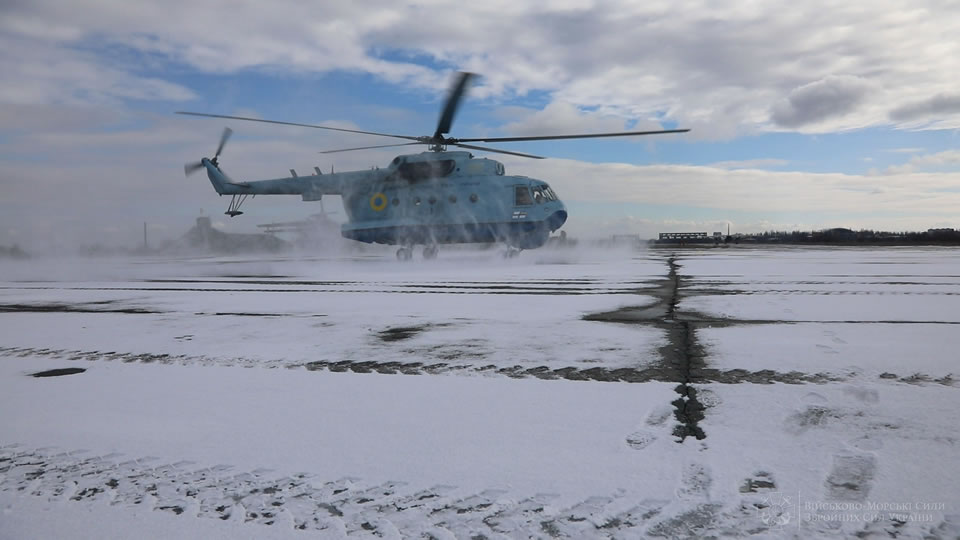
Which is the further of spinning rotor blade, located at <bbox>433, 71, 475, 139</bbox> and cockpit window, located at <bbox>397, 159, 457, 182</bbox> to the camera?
cockpit window, located at <bbox>397, 159, 457, 182</bbox>

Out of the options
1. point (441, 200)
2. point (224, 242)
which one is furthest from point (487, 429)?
point (224, 242)

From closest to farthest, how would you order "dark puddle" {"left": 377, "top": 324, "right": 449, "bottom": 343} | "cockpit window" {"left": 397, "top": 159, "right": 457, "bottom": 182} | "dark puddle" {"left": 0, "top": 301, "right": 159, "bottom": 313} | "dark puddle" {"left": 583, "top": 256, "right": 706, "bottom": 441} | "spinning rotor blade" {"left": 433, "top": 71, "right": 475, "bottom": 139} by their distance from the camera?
"dark puddle" {"left": 583, "top": 256, "right": 706, "bottom": 441} → "dark puddle" {"left": 377, "top": 324, "right": 449, "bottom": 343} → "dark puddle" {"left": 0, "top": 301, "right": 159, "bottom": 313} → "spinning rotor blade" {"left": 433, "top": 71, "right": 475, "bottom": 139} → "cockpit window" {"left": 397, "top": 159, "right": 457, "bottom": 182}

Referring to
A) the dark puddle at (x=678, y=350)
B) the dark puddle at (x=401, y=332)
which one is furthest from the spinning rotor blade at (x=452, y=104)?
the dark puddle at (x=401, y=332)

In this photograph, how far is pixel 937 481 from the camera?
2652mm

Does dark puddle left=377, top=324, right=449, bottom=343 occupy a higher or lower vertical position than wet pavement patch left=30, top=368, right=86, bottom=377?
higher

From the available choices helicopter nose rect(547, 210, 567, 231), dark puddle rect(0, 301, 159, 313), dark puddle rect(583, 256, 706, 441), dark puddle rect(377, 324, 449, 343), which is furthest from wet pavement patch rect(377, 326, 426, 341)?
helicopter nose rect(547, 210, 567, 231)

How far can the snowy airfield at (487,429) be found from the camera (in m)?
2.44

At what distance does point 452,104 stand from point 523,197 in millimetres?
4842

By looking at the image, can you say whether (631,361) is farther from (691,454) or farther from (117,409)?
(117,409)

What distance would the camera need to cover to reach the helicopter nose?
2291 centimetres

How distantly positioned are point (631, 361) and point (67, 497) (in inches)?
165

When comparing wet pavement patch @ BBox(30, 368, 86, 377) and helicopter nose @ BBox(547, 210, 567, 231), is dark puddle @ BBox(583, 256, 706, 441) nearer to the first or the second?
wet pavement patch @ BBox(30, 368, 86, 377)

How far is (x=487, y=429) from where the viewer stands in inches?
136

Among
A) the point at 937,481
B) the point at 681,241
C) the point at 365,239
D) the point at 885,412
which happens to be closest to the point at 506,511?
the point at 937,481
